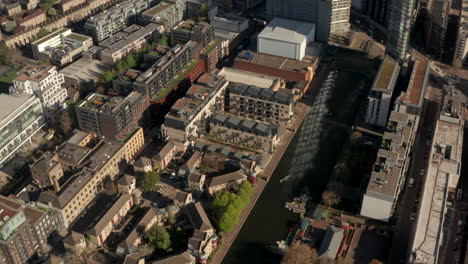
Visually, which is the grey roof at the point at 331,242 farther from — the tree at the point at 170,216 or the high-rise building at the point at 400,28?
the high-rise building at the point at 400,28

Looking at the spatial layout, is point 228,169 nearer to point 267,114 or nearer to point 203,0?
point 267,114

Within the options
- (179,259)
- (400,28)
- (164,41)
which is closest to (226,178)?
(179,259)

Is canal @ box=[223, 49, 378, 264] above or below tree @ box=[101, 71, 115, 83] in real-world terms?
below

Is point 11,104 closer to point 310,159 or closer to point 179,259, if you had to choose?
point 179,259

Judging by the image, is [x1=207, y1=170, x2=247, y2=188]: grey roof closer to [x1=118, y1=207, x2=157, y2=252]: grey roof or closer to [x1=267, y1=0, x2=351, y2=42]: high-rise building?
[x1=118, y1=207, x2=157, y2=252]: grey roof

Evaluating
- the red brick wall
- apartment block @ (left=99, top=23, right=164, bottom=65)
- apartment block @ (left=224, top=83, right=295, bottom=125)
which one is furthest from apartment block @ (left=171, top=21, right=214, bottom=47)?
apartment block @ (left=224, top=83, right=295, bottom=125)

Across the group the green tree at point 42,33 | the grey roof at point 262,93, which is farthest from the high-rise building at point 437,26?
the green tree at point 42,33

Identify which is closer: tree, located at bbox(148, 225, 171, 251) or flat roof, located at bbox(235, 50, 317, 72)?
tree, located at bbox(148, 225, 171, 251)
